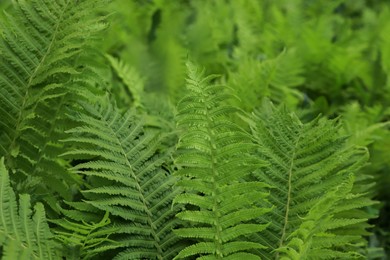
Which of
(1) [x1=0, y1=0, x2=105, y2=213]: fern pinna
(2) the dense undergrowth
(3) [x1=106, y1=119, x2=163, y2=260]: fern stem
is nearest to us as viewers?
(2) the dense undergrowth

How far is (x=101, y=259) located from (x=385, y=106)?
164 cm

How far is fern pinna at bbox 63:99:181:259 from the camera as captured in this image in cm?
180

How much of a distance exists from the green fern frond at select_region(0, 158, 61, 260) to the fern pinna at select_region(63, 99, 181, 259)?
6.1 inches

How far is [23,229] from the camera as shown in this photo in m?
1.62

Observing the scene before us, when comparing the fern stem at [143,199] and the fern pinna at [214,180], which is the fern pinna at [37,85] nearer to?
the fern stem at [143,199]

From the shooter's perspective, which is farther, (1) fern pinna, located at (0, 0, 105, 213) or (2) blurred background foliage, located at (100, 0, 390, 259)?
(2) blurred background foliage, located at (100, 0, 390, 259)

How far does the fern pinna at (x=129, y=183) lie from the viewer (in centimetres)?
180

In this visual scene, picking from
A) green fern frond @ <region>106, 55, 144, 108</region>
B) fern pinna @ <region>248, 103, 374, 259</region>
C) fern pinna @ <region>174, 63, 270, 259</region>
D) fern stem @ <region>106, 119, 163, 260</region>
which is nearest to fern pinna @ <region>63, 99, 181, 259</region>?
fern stem @ <region>106, 119, 163, 260</region>

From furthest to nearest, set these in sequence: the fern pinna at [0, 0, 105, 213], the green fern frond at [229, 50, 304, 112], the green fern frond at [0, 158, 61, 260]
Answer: the green fern frond at [229, 50, 304, 112] < the fern pinna at [0, 0, 105, 213] < the green fern frond at [0, 158, 61, 260]

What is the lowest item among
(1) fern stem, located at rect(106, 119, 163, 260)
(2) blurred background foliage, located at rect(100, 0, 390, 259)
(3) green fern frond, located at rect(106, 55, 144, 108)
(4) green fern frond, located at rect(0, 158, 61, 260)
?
(4) green fern frond, located at rect(0, 158, 61, 260)

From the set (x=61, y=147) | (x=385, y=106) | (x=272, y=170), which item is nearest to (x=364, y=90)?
(x=385, y=106)

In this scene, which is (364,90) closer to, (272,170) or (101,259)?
(272,170)

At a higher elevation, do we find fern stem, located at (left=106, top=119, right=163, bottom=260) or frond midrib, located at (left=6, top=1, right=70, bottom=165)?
frond midrib, located at (left=6, top=1, right=70, bottom=165)

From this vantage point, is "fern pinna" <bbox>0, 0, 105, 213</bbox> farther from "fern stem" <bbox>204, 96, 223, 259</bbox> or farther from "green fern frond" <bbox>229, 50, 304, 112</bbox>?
"green fern frond" <bbox>229, 50, 304, 112</bbox>
